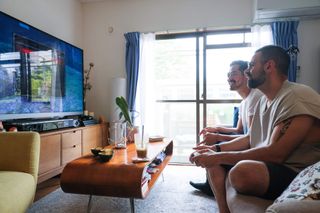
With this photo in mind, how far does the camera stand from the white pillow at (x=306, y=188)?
2.26 ft

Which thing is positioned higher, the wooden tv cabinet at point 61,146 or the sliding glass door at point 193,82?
the sliding glass door at point 193,82

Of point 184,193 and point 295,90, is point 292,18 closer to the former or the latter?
point 295,90

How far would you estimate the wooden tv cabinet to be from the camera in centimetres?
217

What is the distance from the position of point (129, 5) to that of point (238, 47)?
1.80 metres

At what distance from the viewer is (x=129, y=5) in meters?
3.64

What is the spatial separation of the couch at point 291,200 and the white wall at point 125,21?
275 cm

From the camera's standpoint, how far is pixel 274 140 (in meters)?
1.10

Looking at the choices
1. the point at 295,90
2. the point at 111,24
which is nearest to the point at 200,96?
the point at 111,24

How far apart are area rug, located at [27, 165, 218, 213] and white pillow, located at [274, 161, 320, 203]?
113cm

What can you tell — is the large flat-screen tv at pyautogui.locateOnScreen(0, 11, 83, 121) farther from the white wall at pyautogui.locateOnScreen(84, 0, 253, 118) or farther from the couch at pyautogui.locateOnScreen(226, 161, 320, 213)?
the couch at pyautogui.locateOnScreen(226, 161, 320, 213)

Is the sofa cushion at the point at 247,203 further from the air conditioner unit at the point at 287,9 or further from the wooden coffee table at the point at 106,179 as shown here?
the air conditioner unit at the point at 287,9

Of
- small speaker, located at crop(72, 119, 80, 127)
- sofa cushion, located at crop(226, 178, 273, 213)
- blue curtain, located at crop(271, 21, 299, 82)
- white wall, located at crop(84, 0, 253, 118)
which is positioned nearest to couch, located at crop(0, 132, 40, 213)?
small speaker, located at crop(72, 119, 80, 127)

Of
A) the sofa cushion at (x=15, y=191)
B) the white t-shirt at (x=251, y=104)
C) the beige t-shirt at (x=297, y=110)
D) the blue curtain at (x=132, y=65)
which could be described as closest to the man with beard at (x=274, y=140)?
the beige t-shirt at (x=297, y=110)

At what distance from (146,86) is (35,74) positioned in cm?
153
